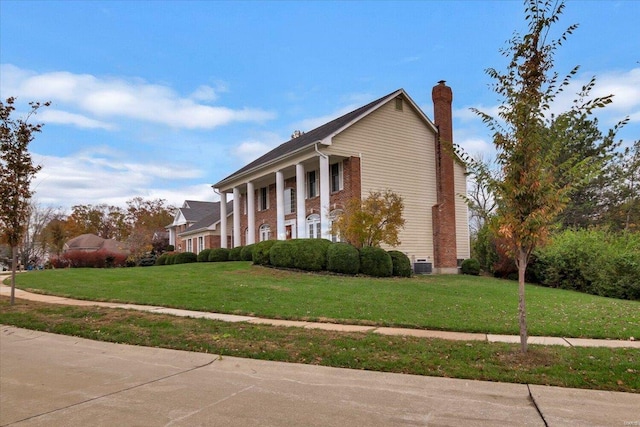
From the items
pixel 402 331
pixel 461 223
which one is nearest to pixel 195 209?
pixel 461 223

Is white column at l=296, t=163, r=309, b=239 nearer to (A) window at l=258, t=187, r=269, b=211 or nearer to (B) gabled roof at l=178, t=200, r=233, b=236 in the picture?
(A) window at l=258, t=187, r=269, b=211

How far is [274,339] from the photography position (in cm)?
758

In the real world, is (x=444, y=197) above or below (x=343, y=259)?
above

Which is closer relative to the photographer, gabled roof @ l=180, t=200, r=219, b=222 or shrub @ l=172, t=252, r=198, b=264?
shrub @ l=172, t=252, r=198, b=264

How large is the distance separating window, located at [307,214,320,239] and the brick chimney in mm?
6332

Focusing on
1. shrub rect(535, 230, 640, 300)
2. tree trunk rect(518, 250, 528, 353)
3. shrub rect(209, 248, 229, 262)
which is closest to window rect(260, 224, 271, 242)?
shrub rect(209, 248, 229, 262)

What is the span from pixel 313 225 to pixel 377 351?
18543mm

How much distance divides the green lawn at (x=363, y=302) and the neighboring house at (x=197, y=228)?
20.0 meters

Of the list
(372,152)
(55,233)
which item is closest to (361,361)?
(372,152)

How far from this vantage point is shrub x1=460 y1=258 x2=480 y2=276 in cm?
2416

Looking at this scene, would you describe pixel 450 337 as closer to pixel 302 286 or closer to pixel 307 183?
pixel 302 286

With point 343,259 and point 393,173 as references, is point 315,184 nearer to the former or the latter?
point 393,173

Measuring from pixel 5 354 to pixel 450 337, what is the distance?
7.17 m

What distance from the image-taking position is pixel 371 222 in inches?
760
